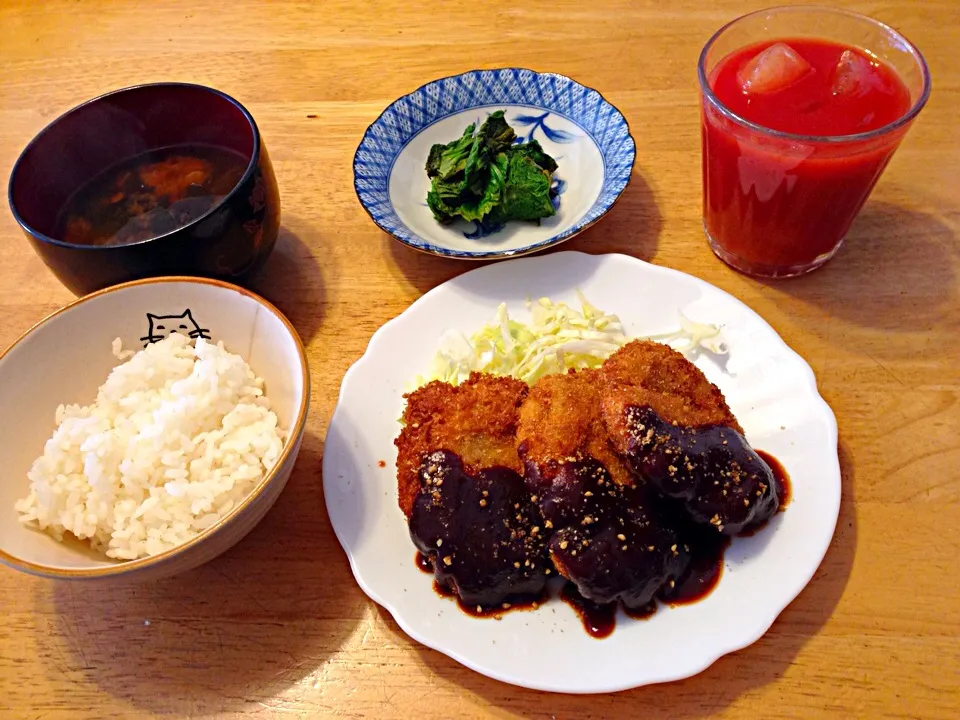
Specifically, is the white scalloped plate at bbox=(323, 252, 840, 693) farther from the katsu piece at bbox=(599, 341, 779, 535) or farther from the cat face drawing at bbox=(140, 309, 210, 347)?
the cat face drawing at bbox=(140, 309, 210, 347)

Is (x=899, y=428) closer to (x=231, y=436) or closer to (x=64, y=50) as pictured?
(x=231, y=436)

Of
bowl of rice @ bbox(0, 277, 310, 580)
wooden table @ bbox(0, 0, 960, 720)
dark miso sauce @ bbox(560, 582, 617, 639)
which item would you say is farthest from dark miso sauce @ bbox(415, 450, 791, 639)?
bowl of rice @ bbox(0, 277, 310, 580)

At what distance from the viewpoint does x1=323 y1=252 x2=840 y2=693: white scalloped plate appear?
1.56 metres

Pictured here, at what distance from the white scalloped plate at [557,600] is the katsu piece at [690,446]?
0.40 feet

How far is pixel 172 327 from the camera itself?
204cm

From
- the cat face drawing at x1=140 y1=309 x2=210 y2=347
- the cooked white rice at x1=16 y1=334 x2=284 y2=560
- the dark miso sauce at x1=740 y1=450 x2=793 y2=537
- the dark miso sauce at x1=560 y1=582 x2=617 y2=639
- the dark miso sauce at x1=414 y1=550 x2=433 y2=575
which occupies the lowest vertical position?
the dark miso sauce at x1=560 y1=582 x2=617 y2=639

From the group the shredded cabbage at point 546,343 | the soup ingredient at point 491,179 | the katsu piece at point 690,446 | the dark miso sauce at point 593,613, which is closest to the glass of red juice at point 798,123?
the shredded cabbage at point 546,343

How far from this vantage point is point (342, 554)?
186cm

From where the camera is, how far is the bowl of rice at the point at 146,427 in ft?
5.40

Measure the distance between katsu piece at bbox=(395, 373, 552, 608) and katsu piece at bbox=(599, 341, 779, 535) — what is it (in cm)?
27

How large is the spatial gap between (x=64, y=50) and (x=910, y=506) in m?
3.96

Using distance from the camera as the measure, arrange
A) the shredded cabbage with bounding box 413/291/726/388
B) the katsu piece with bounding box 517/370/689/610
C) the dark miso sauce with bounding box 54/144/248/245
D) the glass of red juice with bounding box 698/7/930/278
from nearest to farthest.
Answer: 1. the katsu piece with bounding box 517/370/689/610
2. the glass of red juice with bounding box 698/7/930/278
3. the shredded cabbage with bounding box 413/291/726/388
4. the dark miso sauce with bounding box 54/144/248/245

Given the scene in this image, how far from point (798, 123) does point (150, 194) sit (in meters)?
1.93

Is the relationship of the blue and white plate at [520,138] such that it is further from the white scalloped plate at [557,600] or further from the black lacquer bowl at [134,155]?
the black lacquer bowl at [134,155]
